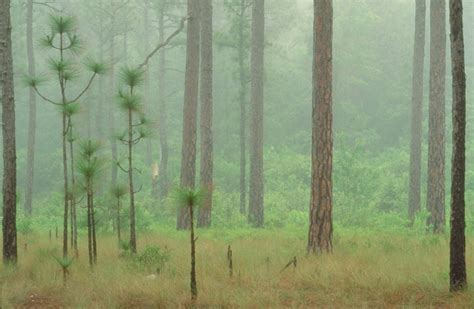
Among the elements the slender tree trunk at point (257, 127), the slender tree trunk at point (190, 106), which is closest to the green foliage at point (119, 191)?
the slender tree trunk at point (190, 106)

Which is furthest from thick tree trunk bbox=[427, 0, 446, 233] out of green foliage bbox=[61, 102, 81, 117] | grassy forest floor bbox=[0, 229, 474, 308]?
green foliage bbox=[61, 102, 81, 117]

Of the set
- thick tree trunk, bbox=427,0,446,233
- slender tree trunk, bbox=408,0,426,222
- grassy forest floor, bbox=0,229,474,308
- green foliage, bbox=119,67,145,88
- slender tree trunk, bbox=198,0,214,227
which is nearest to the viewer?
grassy forest floor, bbox=0,229,474,308

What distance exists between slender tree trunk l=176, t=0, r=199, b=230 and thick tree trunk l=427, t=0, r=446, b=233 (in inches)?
254

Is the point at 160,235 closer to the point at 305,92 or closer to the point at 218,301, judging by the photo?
the point at 218,301

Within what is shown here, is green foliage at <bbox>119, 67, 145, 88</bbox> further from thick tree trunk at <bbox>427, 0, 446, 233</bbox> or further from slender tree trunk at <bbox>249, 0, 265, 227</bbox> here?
slender tree trunk at <bbox>249, 0, 265, 227</bbox>

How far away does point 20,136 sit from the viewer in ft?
121

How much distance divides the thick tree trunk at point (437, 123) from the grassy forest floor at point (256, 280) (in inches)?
125

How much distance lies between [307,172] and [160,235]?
17.9 metres

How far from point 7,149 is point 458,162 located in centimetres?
758

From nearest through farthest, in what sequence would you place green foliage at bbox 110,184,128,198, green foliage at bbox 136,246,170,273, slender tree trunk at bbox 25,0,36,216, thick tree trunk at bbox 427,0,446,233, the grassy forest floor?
the grassy forest floor < green foliage at bbox 136,246,170,273 < green foliage at bbox 110,184,128,198 < thick tree trunk at bbox 427,0,446,233 < slender tree trunk at bbox 25,0,36,216

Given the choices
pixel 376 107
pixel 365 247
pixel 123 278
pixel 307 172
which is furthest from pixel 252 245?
pixel 376 107

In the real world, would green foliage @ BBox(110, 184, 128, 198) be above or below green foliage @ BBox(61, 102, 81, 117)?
below

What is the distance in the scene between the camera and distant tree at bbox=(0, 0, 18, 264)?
9.68 meters

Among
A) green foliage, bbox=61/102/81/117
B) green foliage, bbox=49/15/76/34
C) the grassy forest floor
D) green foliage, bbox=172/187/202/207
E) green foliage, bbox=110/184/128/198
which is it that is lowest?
the grassy forest floor
